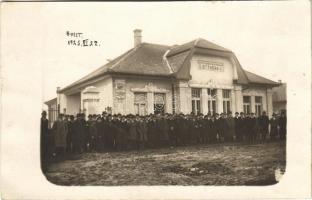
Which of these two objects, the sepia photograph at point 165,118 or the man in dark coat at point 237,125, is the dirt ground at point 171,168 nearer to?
the sepia photograph at point 165,118

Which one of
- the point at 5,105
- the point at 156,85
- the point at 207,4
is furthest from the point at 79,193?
the point at 207,4

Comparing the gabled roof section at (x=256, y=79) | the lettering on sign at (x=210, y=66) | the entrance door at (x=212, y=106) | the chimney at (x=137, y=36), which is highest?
the chimney at (x=137, y=36)

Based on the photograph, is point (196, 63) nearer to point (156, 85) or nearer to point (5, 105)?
point (156, 85)

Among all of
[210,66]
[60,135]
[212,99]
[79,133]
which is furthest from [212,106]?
[60,135]

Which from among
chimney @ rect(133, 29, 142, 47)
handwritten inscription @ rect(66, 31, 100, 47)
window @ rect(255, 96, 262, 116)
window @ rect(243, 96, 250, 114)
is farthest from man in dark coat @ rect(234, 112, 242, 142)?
handwritten inscription @ rect(66, 31, 100, 47)

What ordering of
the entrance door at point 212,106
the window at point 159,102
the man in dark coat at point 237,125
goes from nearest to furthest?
1. the man in dark coat at point 237,125
2. the window at point 159,102
3. the entrance door at point 212,106

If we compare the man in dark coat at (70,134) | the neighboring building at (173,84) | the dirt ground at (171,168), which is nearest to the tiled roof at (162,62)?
the neighboring building at (173,84)
